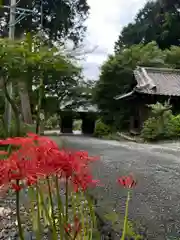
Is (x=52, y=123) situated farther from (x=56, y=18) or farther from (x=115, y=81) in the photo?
(x=56, y=18)

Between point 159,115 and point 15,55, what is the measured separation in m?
10.5

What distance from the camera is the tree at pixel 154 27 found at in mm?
23688

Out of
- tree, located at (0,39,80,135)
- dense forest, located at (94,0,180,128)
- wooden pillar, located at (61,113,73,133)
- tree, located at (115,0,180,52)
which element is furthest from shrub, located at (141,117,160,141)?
tree, located at (115,0,180,52)

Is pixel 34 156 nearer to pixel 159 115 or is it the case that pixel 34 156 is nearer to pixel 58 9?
pixel 159 115

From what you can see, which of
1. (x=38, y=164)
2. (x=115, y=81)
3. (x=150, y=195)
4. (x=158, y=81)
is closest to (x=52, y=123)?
(x=115, y=81)

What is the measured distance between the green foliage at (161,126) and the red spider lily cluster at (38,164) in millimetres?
11486

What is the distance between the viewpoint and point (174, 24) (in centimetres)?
2362

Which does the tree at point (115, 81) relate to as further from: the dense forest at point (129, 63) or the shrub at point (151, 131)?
the shrub at point (151, 131)

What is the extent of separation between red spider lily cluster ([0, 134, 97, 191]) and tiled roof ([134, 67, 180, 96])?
13.3m

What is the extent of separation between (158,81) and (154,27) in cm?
1151

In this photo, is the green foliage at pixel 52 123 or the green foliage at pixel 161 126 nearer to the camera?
the green foliage at pixel 161 126

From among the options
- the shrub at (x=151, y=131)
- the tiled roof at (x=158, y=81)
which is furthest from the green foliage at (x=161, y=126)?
the tiled roof at (x=158, y=81)

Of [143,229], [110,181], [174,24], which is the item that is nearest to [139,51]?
[174,24]

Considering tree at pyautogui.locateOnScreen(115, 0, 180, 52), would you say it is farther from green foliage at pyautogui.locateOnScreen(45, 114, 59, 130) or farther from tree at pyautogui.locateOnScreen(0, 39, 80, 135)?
tree at pyautogui.locateOnScreen(0, 39, 80, 135)
